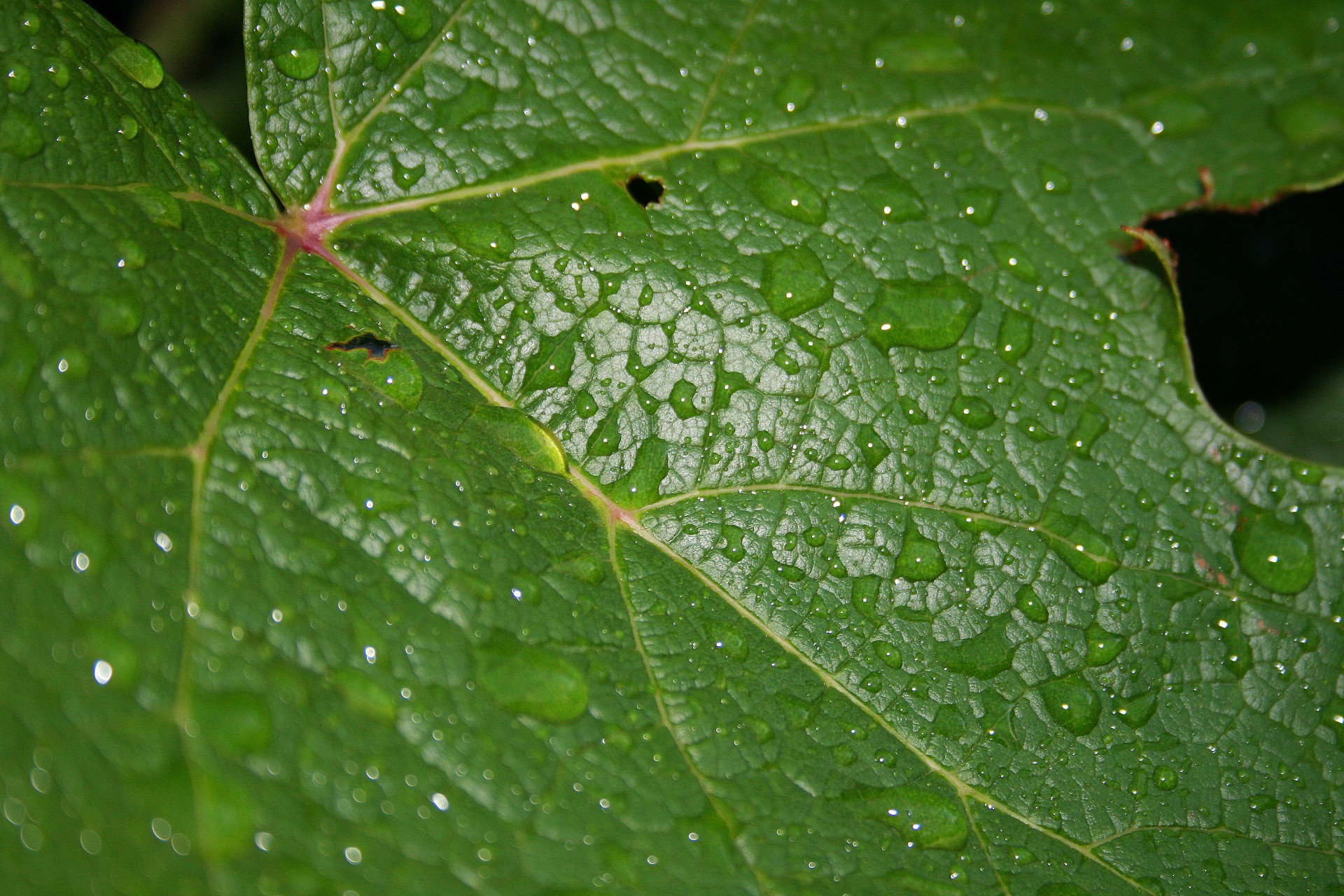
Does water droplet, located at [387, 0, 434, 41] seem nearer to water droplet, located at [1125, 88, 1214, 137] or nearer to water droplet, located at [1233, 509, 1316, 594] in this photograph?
water droplet, located at [1125, 88, 1214, 137]

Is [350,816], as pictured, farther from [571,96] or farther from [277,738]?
[571,96]

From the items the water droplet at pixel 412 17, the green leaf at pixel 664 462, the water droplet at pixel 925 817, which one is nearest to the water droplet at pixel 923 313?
the green leaf at pixel 664 462

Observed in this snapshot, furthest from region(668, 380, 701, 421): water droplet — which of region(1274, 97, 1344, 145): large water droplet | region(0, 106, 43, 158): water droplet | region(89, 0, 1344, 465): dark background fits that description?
region(89, 0, 1344, 465): dark background

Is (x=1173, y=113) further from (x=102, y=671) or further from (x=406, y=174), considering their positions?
(x=102, y=671)

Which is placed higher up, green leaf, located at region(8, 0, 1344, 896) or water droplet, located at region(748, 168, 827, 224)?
water droplet, located at region(748, 168, 827, 224)

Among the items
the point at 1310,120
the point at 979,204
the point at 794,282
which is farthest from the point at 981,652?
the point at 1310,120

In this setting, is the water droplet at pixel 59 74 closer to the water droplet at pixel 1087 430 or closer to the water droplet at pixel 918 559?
the water droplet at pixel 918 559

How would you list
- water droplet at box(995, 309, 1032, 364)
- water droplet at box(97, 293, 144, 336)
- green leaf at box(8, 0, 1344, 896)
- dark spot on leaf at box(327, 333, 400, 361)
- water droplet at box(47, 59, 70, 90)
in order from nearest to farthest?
green leaf at box(8, 0, 1344, 896)
water droplet at box(97, 293, 144, 336)
water droplet at box(47, 59, 70, 90)
dark spot on leaf at box(327, 333, 400, 361)
water droplet at box(995, 309, 1032, 364)
